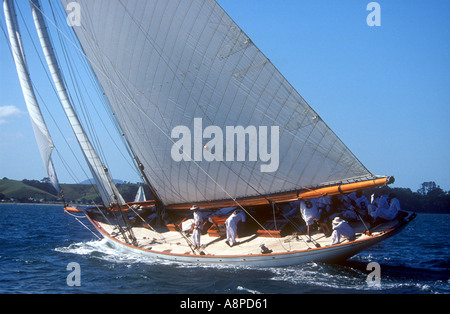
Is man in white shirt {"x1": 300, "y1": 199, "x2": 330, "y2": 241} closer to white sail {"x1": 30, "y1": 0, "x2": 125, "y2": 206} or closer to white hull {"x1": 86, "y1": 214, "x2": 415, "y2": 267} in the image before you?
white hull {"x1": 86, "y1": 214, "x2": 415, "y2": 267}

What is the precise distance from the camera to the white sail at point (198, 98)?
13.0 metres

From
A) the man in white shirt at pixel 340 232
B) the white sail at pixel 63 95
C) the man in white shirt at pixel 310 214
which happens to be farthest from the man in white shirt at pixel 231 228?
the white sail at pixel 63 95

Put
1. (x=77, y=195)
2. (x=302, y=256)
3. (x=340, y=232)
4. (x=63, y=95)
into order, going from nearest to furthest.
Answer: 1. (x=340, y=232)
2. (x=302, y=256)
3. (x=63, y=95)
4. (x=77, y=195)

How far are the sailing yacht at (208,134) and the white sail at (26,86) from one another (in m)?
0.06

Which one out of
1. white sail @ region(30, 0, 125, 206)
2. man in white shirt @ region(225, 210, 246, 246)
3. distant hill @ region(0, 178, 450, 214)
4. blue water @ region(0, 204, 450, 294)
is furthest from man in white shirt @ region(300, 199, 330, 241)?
distant hill @ region(0, 178, 450, 214)

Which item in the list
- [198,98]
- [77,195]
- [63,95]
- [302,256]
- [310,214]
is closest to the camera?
[302,256]

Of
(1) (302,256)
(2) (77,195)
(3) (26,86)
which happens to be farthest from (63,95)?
(2) (77,195)

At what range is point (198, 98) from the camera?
15.2 meters

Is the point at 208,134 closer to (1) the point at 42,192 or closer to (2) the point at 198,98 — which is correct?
(2) the point at 198,98

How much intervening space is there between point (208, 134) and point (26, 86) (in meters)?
10.4

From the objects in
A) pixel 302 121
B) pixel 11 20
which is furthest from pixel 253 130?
pixel 11 20

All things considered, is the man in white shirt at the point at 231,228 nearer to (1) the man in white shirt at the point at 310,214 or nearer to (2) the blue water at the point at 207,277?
(2) the blue water at the point at 207,277
